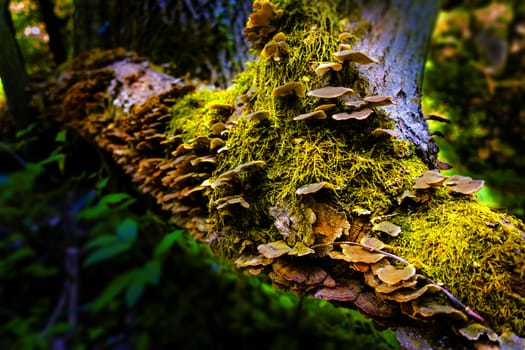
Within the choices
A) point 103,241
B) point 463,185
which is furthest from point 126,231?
point 463,185

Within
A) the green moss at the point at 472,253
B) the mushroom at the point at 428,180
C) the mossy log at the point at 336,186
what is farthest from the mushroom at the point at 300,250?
the mushroom at the point at 428,180

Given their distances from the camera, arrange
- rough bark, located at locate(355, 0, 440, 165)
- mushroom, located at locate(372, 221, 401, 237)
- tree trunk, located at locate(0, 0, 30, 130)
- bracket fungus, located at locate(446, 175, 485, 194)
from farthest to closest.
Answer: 1. tree trunk, located at locate(0, 0, 30, 130)
2. rough bark, located at locate(355, 0, 440, 165)
3. bracket fungus, located at locate(446, 175, 485, 194)
4. mushroom, located at locate(372, 221, 401, 237)

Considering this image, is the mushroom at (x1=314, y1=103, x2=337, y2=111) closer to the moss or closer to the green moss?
the moss

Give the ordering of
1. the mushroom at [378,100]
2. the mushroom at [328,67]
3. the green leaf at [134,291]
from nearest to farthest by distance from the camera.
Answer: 1. the green leaf at [134,291]
2. the mushroom at [378,100]
3. the mushroom at [328,67]

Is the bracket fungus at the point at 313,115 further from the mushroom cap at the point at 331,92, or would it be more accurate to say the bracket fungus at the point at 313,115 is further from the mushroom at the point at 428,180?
the mushroom at the point at 428,180

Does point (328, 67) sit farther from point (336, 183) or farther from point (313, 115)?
point (336, 183)

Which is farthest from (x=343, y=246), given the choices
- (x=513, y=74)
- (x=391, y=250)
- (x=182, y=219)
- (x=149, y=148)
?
(x=513, y=74)

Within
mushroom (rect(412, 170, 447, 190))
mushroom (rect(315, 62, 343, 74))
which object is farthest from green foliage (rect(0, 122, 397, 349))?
mushroom (rect(315, 62, 343, 74))
